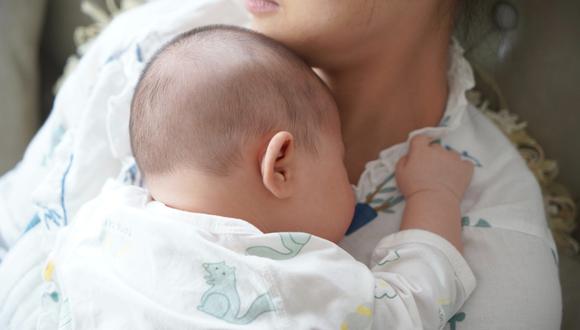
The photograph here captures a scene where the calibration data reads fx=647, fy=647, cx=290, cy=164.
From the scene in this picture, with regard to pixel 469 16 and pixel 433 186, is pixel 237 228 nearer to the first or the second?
pixel 433 186

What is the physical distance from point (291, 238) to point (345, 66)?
0.33 metres

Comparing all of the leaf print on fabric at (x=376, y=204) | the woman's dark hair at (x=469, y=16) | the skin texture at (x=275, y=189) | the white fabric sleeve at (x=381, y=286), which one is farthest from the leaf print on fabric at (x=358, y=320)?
the woman's dark hair at (x=469, y=16)

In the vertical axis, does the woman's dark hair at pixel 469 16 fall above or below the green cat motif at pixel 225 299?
above

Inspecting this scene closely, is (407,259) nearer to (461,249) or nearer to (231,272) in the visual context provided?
(461,249)

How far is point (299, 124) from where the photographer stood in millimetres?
733

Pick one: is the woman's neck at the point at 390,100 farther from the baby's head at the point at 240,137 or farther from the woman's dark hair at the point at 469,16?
the baby's head at the point at 240,137

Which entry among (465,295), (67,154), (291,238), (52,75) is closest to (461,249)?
(465,295)

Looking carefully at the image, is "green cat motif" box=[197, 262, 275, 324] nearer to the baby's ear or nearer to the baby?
the baby

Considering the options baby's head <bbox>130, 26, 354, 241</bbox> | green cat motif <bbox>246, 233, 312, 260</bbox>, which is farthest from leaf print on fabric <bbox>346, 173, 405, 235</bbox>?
green cat motif <bbox>246, 233, 312, 260</bbox>

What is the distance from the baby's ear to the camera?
0.69 m

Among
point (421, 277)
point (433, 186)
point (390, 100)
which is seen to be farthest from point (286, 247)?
point (390, 100)

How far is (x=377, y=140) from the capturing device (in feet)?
3.21

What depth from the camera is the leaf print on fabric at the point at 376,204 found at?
89 cm

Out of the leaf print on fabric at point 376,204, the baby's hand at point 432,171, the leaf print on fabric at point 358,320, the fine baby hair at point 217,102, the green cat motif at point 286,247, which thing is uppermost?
the fine baby hair at point 217,102
